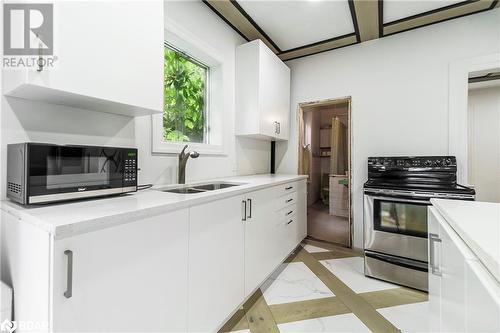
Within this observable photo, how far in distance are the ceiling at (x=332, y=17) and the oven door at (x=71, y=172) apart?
1.86 metres

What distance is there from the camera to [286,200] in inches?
93.6

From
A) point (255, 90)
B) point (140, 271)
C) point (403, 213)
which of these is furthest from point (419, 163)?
point (140, 271)

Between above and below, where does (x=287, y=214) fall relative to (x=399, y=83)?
below

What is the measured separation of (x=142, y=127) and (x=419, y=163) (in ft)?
8.50

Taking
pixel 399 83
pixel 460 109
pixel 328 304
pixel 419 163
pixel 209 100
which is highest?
pixel 399 83

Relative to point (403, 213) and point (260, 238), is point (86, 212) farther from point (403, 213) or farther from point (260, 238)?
point (403, 213)

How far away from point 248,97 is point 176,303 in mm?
2112

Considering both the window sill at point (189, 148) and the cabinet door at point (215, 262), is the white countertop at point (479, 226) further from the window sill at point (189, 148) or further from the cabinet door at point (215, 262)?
the window sill at point (189, 148)

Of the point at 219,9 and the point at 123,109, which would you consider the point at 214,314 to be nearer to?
the point at 123,109

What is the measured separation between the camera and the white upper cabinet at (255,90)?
2506mm

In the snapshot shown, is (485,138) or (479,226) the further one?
(485,138)

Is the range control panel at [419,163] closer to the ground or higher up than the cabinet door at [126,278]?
higher up

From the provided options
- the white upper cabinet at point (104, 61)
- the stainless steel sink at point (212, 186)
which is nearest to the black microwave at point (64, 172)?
the white upper cabinet at point (104, 61)

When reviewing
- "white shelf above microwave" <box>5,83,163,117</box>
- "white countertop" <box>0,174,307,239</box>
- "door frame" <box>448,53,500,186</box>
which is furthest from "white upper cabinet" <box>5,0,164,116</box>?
"door frame" <box>448,53,500,186</box>
